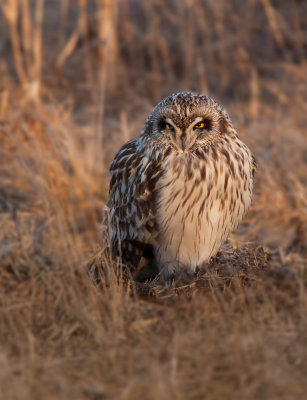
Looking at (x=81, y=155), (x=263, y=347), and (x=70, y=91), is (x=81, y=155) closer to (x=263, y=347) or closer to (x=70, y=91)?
(x=70, y=91)

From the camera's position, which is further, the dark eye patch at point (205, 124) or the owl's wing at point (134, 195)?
the owl's wing at point (134, 195)

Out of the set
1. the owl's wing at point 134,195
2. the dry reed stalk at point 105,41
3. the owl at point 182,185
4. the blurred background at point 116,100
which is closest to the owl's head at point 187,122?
the owl at point 182,185

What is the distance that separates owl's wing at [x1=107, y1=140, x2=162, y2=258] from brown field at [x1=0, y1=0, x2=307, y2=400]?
0.19 metres

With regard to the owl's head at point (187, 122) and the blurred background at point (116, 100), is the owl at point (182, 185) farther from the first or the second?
the blurred background at point (116, 100)

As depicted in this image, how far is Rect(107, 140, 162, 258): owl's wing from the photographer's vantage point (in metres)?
3.95

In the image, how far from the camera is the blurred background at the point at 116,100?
564 cm

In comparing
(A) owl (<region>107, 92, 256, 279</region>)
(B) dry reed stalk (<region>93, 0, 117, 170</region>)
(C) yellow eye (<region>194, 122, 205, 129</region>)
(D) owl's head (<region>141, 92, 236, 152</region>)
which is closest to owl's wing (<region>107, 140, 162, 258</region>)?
(A) owl (<region>107, 92, 256, 279</region>)

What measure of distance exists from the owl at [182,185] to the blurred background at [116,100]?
31 centimetres

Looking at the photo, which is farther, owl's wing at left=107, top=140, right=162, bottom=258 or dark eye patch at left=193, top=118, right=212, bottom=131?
owl's wing at left=107, top=140, right=162, bottom=258

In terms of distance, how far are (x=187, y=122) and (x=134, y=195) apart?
0.54 meters

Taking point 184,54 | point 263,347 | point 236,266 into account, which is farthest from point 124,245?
point 184,54

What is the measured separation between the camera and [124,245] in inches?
165

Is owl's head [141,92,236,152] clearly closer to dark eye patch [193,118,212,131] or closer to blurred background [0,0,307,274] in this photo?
dark eye patch [193,118,212,131]

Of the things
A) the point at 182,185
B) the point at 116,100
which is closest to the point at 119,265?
the point at 182,185
